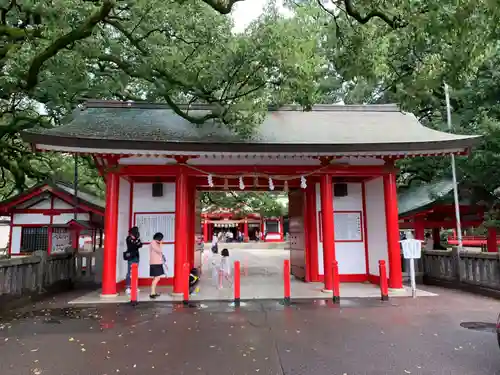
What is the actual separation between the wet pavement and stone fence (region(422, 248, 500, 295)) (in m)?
1.13

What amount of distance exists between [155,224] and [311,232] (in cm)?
531

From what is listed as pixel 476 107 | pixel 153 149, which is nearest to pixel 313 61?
pixel 153 149

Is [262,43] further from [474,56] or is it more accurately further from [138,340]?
[138,340]

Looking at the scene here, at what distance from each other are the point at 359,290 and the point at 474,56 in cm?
688

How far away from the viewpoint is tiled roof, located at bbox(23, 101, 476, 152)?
382 inches

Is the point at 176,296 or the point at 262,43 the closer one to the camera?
the point at 262,43

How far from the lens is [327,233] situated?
10969mm

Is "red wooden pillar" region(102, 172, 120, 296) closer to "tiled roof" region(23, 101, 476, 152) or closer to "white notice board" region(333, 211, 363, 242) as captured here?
"tiled roof" region(23, 101, 476, 152)

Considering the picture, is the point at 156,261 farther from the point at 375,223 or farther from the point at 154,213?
the point at 375,223

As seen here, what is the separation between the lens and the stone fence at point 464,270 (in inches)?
398

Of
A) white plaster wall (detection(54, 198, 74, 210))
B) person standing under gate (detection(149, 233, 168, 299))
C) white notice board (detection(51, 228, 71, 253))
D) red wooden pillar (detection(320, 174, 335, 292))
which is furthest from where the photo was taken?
white plaster wall (detection(54, 198, 74, 210))

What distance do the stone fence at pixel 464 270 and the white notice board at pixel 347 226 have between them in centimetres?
276

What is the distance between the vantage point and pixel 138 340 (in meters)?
6.25

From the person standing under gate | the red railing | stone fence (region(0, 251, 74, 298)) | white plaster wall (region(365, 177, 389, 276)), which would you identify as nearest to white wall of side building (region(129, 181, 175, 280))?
the person standing under gate
